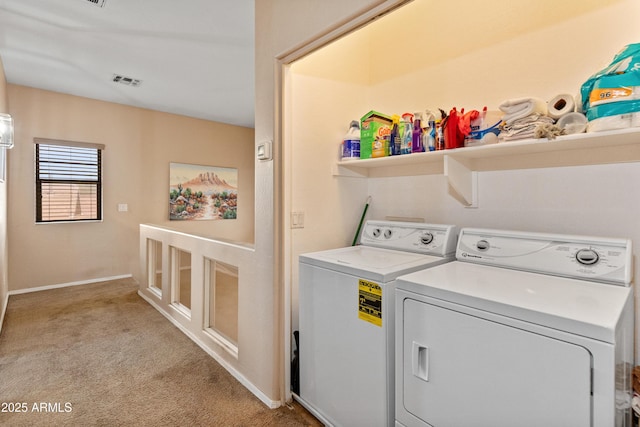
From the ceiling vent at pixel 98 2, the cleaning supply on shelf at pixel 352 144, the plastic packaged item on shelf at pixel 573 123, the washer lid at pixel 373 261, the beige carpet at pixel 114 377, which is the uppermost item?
the ceiling vent at pixel 98 2

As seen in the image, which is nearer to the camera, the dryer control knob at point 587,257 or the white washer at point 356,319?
the dryer control knob at point 587,257

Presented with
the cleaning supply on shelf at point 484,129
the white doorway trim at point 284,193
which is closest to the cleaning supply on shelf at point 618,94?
the cleaning supply on shelf at point 484,129

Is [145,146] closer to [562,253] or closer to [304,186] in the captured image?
[304,186]

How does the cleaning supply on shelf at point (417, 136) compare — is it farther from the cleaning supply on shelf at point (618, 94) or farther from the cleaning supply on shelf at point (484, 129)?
the cleaning supply on shelf at point (618, 94)

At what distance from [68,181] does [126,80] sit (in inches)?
68.4

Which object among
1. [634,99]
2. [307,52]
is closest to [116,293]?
[307,52]

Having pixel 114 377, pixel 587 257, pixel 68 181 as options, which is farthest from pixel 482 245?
pixel 68 181

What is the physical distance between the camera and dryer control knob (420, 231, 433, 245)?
174 centimetres

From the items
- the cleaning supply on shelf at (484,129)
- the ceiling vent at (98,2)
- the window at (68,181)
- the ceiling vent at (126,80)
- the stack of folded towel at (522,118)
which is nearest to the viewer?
the stack of folded towel at (522,118)

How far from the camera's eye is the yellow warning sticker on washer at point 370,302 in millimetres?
1359

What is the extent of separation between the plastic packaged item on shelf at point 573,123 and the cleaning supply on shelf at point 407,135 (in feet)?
2.16

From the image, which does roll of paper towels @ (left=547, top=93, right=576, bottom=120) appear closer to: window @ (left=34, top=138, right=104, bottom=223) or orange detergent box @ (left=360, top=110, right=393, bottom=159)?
orange detergent box @ (left=360, top=110, right=393, bottom=159)

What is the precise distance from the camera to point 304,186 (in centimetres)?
194

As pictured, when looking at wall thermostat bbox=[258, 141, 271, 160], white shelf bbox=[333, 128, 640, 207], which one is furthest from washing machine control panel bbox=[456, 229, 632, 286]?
wall thermostat bbox=[258, 141, 271, 160]
